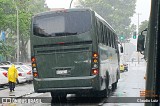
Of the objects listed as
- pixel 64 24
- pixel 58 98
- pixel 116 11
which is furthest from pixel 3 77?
pixel 116 11

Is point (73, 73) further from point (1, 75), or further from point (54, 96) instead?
point (1, 75)

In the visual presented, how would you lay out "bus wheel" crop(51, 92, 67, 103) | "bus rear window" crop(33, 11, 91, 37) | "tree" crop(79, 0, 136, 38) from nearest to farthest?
"bus rear window" crop(33, 11, 91, 37) → "bus wheel" crop(51, 92, 67, 103) → "tree" crop(79, 0, 136, 38)

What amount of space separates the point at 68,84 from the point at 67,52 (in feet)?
3.73

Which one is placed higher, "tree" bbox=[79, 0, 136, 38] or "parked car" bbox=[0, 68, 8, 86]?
"tree" bbox=[79, 0, 136, 38]

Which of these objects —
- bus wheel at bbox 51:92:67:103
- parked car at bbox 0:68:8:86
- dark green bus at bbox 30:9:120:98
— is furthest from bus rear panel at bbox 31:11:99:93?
parked car at bbox 0:68:8:86

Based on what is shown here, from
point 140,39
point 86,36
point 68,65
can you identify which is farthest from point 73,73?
point 140,39

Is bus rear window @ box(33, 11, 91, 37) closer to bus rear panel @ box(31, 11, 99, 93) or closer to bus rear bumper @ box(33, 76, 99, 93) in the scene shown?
bus rear panel @ box(31, 11, 99, 93)

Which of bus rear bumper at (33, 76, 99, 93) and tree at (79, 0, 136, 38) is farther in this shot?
tree at (79, 0, 136, 38)

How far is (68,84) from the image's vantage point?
1265 centimetres

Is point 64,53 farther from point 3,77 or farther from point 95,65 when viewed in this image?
point 3,77

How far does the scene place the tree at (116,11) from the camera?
276 feet

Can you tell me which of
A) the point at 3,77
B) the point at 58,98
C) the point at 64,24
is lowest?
the point at 58,98

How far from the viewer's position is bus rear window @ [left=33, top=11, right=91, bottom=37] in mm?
12984

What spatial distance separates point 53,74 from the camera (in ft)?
42.0
